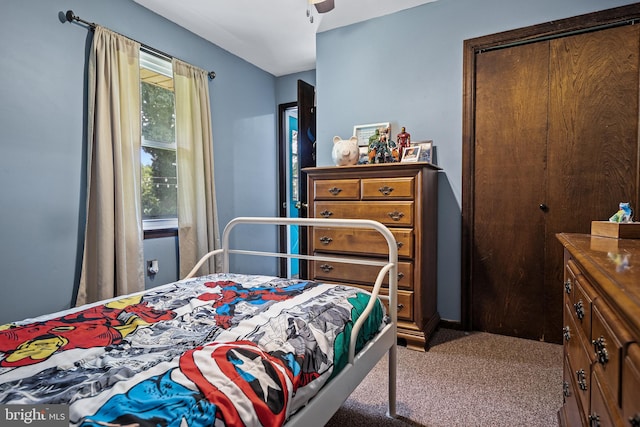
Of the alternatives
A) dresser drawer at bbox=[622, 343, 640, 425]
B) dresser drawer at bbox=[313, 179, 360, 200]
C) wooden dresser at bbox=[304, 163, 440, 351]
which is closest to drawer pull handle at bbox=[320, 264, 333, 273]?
wooden dresser at bbox=[304, 163, 440, 351]

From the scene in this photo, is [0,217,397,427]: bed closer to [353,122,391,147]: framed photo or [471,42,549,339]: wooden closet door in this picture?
[471,42,549,339]: wooden closet door

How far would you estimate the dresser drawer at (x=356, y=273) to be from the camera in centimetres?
233

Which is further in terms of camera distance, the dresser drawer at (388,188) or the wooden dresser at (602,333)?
the dresser drawer at (388,188)

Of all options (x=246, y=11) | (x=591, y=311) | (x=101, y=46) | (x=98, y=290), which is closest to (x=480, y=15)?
(x=246, y=11)

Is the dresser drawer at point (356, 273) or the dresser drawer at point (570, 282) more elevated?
the dresser drawer at point (570, 282)

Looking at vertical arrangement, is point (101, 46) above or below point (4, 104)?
above

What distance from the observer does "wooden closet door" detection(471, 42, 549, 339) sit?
2.42 meters

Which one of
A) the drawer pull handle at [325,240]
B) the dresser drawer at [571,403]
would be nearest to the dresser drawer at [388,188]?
the drawer pull handle at [325,240]

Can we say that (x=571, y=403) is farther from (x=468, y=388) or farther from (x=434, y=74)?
(x=434, y=74)

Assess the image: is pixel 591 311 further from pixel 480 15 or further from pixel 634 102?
pixel 480 15

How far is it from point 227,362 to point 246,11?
2913 millimetres

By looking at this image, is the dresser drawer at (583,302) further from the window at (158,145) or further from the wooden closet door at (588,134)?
the window at (158,145)

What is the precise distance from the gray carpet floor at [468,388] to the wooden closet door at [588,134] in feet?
1.53

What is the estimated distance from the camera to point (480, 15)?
2.57 m
